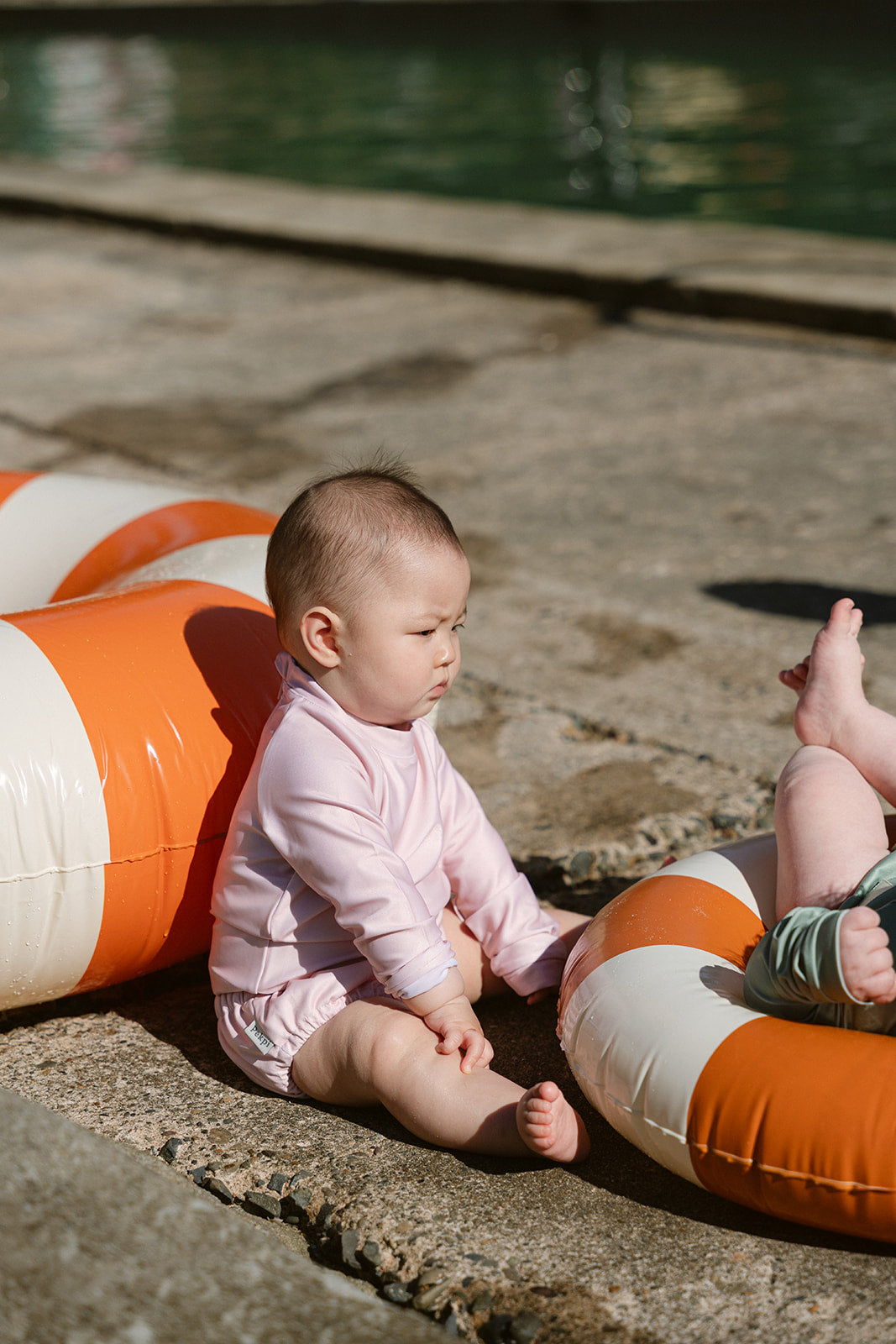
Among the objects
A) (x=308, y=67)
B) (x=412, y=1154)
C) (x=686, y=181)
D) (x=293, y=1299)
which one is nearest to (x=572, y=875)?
(x=412, y=1154)

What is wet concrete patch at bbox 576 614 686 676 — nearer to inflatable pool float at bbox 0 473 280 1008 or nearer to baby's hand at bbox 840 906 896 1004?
inflatable pool float at bbox 0 473 280 1008

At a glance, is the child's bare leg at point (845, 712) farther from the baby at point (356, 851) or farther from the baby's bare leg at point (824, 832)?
the baby at point (356, 851)

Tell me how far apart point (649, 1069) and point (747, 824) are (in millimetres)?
1168

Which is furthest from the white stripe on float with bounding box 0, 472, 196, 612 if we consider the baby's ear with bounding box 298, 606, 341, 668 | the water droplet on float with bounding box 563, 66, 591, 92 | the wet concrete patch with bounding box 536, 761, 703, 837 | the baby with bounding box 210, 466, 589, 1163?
the water droplet on float with bounding box 563, 66, 591, 92

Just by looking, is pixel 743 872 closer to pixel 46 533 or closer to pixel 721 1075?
pixel 721 1075

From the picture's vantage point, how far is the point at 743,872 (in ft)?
7.74

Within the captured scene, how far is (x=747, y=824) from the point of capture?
303cm

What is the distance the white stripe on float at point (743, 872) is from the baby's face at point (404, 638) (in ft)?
1.74

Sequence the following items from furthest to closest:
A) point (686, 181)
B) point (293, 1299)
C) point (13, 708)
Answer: point (686, 181) < point (13, 708) < point (293, 1299)

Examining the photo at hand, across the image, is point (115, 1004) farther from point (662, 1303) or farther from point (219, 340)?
point (219, 340)

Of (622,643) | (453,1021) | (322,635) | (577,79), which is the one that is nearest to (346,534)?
(322,635)

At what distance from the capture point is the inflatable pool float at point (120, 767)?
2260 millimetres

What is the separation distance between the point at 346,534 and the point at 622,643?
6.04 ft

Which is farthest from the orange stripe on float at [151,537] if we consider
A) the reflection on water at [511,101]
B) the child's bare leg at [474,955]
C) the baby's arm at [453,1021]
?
the reflection on water at [511,101]
